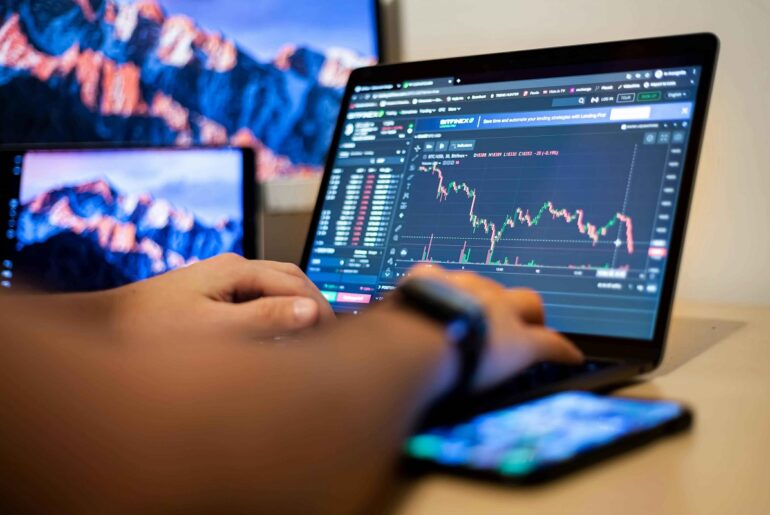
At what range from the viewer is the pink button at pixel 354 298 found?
2.69 feet

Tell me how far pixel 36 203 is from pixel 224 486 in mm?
948

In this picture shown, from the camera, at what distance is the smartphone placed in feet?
1.23

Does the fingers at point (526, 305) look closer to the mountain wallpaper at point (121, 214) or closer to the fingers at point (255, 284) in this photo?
Result: the fingers at point (255, 284)

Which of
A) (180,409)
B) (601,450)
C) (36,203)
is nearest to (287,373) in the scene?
(180,409)

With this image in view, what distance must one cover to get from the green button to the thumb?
358 millimetres

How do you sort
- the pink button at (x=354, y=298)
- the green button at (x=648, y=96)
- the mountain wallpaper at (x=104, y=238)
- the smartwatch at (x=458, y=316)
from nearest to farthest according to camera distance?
the smartwatch at (x=458, y=316) < the green button at (x=648, y=96) < the pink button at (x=354, y=298) < the mountain wallpaper at (x=104, y=238)

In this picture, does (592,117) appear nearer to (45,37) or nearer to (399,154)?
(399,154)

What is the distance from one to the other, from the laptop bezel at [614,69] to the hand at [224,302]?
20 cm

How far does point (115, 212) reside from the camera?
3.72 ft

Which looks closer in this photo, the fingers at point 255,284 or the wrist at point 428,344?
the wrist at point 428,344

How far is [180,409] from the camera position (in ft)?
1.10

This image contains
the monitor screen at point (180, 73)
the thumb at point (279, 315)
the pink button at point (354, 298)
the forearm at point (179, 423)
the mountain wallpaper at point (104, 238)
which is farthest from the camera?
the monitor screen at point (180, 73)

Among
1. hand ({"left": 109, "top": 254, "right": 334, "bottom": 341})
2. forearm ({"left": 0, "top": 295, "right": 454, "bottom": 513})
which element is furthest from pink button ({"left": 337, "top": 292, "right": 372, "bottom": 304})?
forearm ({"left": 0, "top": 295, "right": 454, "bottom": 513})

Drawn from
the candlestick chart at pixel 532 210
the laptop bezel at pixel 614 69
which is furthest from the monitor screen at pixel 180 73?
the candlestick chart at pixel 532 210
